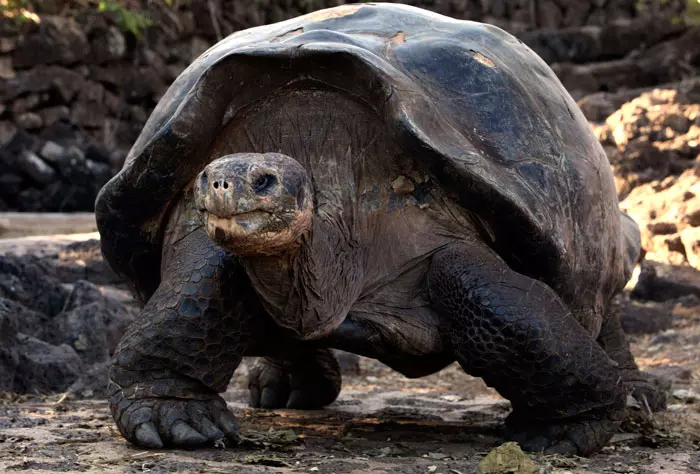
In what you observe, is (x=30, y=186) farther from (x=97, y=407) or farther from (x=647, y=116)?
(x=97, y=407)

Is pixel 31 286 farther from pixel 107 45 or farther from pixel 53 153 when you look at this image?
pixel 107 45

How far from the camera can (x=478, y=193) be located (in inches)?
127

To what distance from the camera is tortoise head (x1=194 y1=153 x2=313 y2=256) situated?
247 cm

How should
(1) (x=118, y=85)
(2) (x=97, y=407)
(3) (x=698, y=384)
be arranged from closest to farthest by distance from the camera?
(2) (x=97, y=407) → (3) (x=698, y=384) → (1) (x=118, y=85)

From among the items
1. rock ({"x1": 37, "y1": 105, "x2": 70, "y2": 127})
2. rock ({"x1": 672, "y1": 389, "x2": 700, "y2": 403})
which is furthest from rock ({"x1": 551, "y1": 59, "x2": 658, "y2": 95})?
rock ({"x1": 672, "y1": 389, "x2": 700, "y2": 403})

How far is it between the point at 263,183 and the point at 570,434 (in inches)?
55.6

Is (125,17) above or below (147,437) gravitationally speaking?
above

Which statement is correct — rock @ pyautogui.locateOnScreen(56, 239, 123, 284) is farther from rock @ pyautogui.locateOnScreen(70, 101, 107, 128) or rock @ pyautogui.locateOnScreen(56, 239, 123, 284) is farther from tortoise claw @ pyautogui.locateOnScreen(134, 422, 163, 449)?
rock @ pyautogui.locateOnScreen(70, 101, 107, 128)

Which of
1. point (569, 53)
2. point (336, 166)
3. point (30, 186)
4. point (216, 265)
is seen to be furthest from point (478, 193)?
point (569, 53)

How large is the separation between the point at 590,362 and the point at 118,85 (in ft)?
40.8

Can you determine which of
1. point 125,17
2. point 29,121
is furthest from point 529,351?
point 125,17

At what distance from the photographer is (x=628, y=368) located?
4559 mm

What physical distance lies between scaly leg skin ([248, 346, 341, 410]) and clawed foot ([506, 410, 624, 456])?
3.94 ft

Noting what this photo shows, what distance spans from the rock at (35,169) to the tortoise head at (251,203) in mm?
10266
